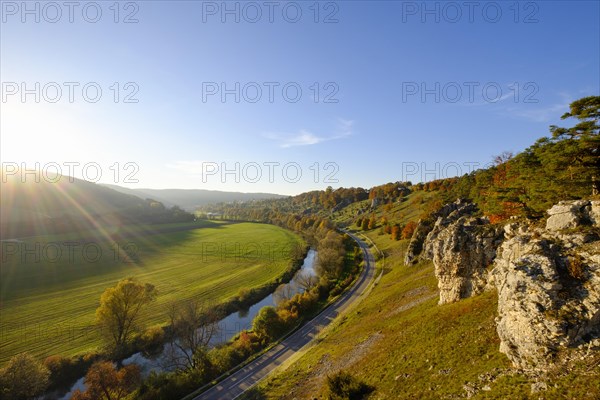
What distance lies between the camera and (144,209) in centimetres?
17275

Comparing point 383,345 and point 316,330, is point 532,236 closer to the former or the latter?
point 383,345

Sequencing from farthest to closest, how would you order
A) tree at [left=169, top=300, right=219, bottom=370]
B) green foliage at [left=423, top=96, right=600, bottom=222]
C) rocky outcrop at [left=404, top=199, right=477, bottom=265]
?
rocky outcrop at [left=404, top=199, right=477, bottom=265] < tree at [left=169, top=300, right=219, bottom=370] < green foliage at [left=423, top=96, right=600, bottom=222]

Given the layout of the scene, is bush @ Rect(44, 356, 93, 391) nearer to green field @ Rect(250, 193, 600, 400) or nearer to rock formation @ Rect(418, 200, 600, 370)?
green field @ Rect(250, 193, 600, 400)

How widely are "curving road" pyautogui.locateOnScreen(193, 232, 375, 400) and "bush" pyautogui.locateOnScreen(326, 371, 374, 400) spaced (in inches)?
643

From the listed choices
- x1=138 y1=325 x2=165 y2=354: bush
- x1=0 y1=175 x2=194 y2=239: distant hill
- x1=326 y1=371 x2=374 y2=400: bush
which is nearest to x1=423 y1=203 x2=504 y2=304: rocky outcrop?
x1=326 y1=371 x2=374 y2=400: bush

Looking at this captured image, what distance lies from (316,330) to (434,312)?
22845 millimetres

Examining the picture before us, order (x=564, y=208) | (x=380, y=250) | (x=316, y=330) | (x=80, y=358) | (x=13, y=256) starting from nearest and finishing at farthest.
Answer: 1. (x=564, y=208)
2. (x=80, y=358)
3. (x=316, y=330)
4. (x=13, y=256)
5. (x=380, y=250)

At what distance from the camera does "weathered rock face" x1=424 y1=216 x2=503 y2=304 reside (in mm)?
30609

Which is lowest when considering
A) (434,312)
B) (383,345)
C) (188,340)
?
(188,340)

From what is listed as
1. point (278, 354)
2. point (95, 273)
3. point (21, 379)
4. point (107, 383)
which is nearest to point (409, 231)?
point (278, 354)

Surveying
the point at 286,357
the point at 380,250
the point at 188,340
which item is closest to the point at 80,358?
the point at 188,340

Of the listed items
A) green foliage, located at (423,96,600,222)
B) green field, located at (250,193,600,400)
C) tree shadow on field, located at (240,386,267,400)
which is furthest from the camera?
tree shadow on field, located at (240,386,267,400)

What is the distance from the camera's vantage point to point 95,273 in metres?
75.9

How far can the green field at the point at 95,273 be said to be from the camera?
4522 cm
